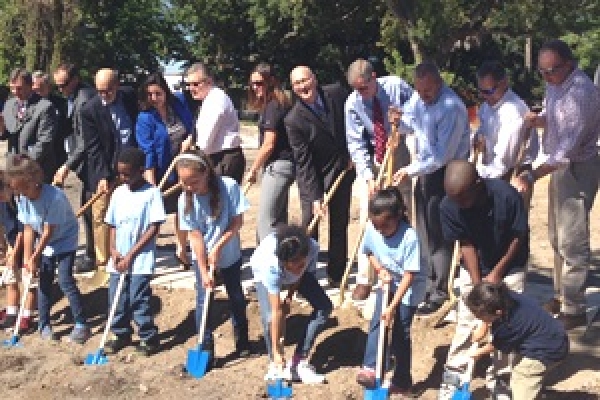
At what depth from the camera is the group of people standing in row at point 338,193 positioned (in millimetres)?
5031

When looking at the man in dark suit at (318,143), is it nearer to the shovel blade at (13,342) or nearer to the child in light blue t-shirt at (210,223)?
the child in light blue t-shirt at (210,223)

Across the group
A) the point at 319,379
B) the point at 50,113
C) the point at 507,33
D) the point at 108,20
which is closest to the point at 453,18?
the point at 507,33

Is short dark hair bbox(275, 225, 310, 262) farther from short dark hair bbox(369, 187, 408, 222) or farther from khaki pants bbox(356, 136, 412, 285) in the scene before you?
khaki pants bbox(356, 136, 412, 285)

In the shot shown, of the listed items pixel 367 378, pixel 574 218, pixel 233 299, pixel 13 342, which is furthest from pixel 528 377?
pixel 13 342

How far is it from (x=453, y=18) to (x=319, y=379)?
2182cm

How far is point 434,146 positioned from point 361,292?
1371mm

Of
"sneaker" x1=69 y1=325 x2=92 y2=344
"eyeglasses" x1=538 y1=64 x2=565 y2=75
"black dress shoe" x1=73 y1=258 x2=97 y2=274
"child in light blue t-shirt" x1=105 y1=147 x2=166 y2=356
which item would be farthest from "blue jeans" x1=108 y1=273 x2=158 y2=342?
"eyeglasses" x1=538 y1=64 x2=565 y2=75

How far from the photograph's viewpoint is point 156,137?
736 centimetres

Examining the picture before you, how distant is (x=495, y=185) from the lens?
16.3ft

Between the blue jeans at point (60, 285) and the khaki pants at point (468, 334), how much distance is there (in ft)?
10.1

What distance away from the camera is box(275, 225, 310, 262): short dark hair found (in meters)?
5.32

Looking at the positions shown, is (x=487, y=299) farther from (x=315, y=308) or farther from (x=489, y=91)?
(x=489, y=91)

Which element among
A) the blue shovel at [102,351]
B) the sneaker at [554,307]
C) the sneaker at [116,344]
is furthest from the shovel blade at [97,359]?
the sneaker at [554,307]

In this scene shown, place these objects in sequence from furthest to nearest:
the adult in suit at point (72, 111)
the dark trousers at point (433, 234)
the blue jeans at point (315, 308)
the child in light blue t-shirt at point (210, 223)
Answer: the adult in suit at point (72, 111) → the dark trousers at point (433, 234) → the child in light blue t-shirt at point (210, 223) → the blue jeans at point (315, 308)
